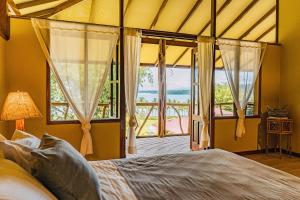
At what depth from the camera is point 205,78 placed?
14.0 feet

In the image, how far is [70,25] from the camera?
11.3ft

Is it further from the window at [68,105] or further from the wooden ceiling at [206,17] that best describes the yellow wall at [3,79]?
the wooden ceiling at [206,17]

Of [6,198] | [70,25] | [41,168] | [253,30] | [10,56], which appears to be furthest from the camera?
[253,30]

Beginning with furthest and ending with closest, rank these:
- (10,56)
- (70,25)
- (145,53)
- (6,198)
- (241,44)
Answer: (145,53) < (241,44) < (70,25) < (10,56) < (6,198)

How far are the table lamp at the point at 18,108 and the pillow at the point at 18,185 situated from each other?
156 cm

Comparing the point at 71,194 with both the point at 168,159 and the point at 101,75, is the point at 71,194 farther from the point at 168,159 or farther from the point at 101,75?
the point at 101,75

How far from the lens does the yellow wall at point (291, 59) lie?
444 cm

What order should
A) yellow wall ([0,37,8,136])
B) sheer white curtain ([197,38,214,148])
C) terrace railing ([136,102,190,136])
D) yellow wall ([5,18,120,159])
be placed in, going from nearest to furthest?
yellow wall ([0,37,8,136]), yellow wall ([5,18,120,159]), sheer white curtain ([197,38,214,148]), terrace railing ([136,102,190,136])

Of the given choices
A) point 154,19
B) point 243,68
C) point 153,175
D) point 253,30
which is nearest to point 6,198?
point 153,175

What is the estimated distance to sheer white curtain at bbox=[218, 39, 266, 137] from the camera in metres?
4.42

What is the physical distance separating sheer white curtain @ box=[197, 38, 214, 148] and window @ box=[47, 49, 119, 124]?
1480mm

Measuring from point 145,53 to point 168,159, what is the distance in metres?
4.85

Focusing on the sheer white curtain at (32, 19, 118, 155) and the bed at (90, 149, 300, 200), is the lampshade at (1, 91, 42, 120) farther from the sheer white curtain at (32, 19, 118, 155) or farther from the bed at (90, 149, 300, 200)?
the bed at (90, 149, 300, 200)

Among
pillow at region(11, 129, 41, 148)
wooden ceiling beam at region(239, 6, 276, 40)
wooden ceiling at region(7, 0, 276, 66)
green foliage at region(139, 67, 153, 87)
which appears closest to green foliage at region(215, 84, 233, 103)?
wooden ceiling at region(7, 0, 276, 66)
